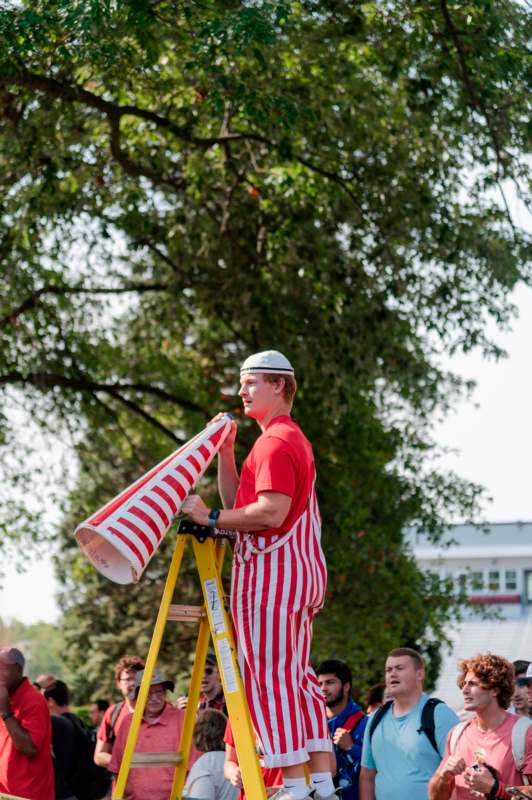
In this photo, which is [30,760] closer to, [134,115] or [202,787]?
[202,787]

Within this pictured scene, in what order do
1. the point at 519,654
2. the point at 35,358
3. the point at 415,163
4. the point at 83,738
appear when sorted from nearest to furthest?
the point at 83,738
the point at 415,163
the point at 35,358
the point at 519,654

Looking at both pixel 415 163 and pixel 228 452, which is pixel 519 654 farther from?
pixel 228 452

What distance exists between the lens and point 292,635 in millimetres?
5445

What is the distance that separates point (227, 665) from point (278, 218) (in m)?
11.0

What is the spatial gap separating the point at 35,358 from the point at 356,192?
4.48 meters

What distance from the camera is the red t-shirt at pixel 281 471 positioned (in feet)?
17.9

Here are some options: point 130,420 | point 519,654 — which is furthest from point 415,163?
point 519,654

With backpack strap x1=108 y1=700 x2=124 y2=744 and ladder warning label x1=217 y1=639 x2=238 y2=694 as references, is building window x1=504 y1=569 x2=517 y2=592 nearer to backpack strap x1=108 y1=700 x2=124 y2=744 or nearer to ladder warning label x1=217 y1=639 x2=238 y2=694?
backpack strap x1=108 y1=700 x2=124 y2=744

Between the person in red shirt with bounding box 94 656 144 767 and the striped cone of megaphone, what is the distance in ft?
14.4

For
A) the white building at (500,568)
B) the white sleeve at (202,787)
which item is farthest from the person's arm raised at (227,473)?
the white building at (500,568)

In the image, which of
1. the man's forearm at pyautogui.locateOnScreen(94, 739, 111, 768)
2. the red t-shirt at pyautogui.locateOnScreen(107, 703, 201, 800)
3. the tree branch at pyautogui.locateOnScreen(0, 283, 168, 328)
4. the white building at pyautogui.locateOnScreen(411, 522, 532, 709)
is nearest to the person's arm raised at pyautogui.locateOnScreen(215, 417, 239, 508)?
the red t-shirt at pyautogui.locateOnScreen(107, 703, 201, 800)

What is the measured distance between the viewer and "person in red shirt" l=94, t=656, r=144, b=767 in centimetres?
945

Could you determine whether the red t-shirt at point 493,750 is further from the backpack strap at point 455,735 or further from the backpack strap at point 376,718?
the backpack strap at point 376,718

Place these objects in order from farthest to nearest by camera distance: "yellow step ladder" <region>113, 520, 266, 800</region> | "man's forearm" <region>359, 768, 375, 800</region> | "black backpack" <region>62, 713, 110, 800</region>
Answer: "black backpack" <region>62, 713, 110, 800</region> < "man's forearm" <region>359, 768, 375, 800</region> < "yellow step ladder" <region>113, 520, 266, 800</region>
